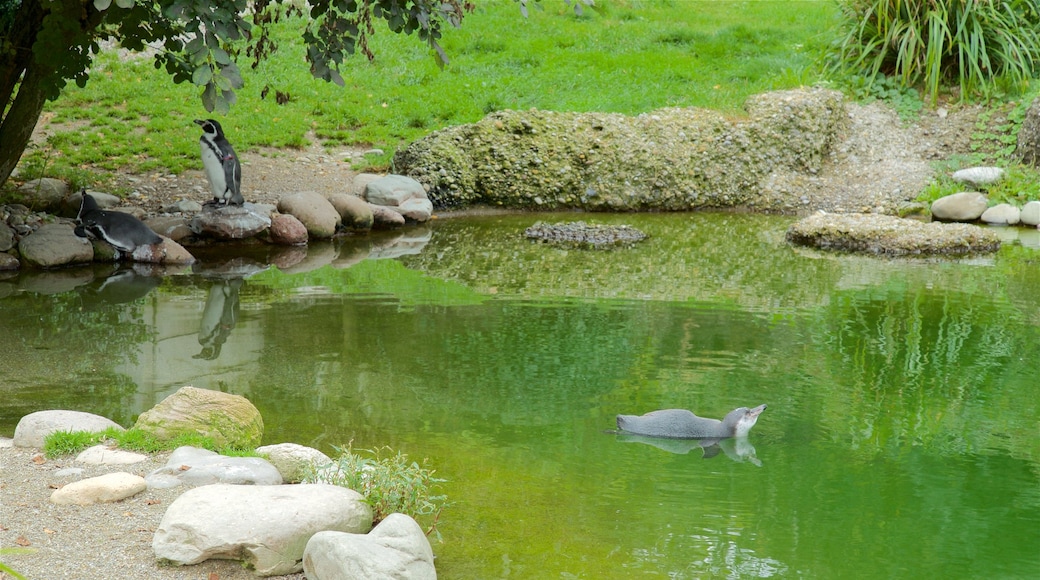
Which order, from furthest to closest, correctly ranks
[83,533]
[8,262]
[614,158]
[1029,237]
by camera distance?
[614,158], [1029,237], [8,262], [83,533]

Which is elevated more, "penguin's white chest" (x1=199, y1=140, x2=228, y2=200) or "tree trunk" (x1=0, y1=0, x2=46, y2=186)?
"tree trunk" (x1=0, y1=0, x2=46, y2=186)

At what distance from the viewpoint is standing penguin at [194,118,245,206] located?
10.2 meters

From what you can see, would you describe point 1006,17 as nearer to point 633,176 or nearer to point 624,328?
point 633,176

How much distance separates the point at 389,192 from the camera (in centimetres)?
1211

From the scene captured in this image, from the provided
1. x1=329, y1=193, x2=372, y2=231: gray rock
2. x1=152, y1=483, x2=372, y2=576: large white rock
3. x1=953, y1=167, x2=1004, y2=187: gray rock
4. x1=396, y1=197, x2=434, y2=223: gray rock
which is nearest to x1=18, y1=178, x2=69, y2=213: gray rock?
x1=329, y1=193, x2=372, y2=231: gray rock

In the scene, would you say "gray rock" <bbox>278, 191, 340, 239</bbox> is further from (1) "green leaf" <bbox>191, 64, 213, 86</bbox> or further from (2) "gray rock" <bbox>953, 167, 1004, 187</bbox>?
(2) "gray rock" <bbox>953, 167, 1004, 187</bbox>

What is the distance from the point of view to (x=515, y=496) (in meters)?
4.47

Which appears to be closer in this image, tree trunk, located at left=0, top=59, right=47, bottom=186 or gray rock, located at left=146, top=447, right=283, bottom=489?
gray rock, located at left=146, top=447, right=283, bottom=489

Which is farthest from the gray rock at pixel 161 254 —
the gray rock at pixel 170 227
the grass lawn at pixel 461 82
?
the grass lawn at pixel 461 82

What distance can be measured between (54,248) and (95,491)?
598 cm

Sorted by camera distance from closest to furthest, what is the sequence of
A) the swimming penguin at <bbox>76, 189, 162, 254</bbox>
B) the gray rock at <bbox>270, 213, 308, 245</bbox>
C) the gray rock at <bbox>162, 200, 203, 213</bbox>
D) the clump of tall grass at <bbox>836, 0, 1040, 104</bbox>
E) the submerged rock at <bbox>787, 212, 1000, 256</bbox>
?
the swimming penguin at <bbox>76, 189, 162, 254</bbox> < the submerged rock at <bbox>787, 212, 1000, 256</bbox> < the gray rock at <bbox>270, 213, 308, 245</bbox> < the gray rock at <bbox>162, 200, 203, 213</bbox> < the clump of tall grass at <bbox>836, 0, 1040, 104</bbox>

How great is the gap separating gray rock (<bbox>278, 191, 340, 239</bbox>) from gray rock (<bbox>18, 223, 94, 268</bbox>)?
226cm

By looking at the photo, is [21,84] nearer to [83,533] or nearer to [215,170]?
[215,170]

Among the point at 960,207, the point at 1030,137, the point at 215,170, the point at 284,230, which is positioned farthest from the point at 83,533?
the point at 1030,137
